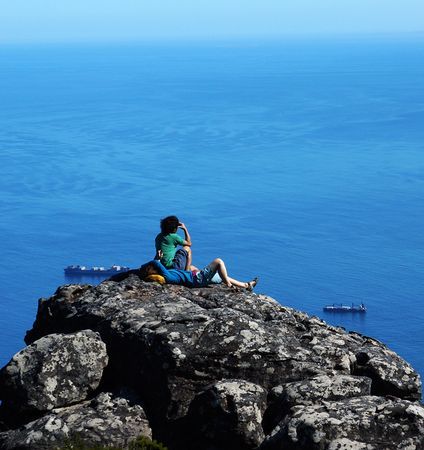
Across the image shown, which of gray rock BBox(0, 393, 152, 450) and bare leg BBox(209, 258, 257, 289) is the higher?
bare leg BBox(209, 258, 257, 289)

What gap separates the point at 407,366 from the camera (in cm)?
1403

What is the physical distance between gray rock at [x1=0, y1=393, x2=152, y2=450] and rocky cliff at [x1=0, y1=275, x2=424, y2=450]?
0.02 metres

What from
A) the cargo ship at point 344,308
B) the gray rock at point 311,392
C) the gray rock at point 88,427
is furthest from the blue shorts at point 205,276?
the cargo ship at point 344,308

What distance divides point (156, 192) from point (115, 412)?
173m

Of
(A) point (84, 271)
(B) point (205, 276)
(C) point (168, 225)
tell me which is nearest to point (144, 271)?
(B) point (205, 276)

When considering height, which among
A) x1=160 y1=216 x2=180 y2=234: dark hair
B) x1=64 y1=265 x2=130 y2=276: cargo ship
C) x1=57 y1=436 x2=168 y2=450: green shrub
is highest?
x1=64 y1=265 x2=130 y2=276: cargo ship

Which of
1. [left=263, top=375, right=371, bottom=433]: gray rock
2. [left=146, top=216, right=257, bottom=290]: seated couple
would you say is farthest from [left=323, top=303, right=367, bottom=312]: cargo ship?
[left=263, top=375, right=371, bottom=433]: gray rock

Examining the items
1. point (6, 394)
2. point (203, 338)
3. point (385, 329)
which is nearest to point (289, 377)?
point (203, 338)

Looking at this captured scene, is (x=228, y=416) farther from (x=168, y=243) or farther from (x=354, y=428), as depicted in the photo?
(x=168, y=243)

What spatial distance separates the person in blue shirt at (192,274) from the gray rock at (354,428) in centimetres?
576

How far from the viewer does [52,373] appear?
1322 cm

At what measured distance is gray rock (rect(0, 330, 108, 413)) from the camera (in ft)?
43.0

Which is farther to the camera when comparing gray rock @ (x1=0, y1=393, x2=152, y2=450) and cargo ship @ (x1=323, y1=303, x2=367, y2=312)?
cargo ship @ (x1=323, y1=303, x2=367, y2=312)

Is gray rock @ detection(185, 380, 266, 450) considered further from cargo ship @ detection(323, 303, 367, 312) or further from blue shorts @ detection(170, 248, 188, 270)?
cargo ship @ detection(323, 303, 367, 312)
